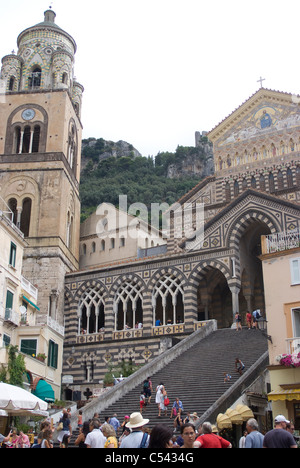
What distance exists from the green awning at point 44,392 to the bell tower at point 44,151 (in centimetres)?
876

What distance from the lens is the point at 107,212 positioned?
49031 millimetres

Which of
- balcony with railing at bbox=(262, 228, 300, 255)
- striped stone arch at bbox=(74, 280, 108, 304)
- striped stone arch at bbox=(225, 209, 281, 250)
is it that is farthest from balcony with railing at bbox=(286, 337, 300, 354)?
striped stone arch at bbox=(74, 280, 108, 304)

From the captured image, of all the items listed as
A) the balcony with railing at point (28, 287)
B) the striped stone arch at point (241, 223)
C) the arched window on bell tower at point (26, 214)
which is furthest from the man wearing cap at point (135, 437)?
the arched window on bell tower at point (26, 214)

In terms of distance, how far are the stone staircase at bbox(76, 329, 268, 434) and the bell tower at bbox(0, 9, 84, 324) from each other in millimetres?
12953

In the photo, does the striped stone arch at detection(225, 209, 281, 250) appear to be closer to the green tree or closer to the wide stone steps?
the wide stone steps

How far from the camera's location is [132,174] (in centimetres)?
9475

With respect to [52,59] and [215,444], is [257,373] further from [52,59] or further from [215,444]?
[52,59]

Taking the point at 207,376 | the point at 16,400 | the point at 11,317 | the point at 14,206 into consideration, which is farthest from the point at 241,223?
the point at 16,400

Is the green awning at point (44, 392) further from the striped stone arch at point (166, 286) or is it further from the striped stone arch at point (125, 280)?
the striped stone arch at point (125, 280)

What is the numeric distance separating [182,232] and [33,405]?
25.5 meters

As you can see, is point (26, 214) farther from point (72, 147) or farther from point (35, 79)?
point (35, 79)

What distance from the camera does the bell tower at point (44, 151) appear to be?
38.1 meters

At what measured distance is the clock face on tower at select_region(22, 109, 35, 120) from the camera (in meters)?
43.0

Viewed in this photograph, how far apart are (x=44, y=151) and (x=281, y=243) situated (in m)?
24.1
